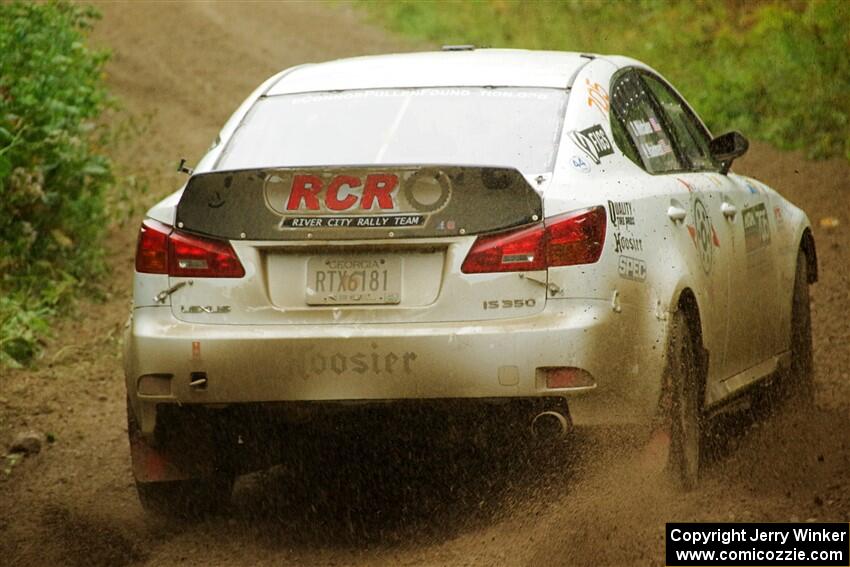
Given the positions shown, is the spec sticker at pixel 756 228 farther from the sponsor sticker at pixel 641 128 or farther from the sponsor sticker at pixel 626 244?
the sponsor sticker at pixel 626 244

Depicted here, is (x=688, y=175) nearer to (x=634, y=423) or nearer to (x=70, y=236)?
(x=634, y=423)

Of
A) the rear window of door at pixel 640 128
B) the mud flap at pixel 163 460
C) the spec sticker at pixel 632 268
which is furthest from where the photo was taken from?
the rear window of door at pixel 640 128

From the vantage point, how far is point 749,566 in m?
4.88

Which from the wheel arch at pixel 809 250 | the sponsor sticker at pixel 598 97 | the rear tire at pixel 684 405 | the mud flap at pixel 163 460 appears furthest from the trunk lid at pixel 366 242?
the wheel arch at pixel 809 250

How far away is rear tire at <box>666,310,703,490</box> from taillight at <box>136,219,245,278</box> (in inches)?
61.0

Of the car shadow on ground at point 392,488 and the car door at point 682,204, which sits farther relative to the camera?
the car door at point 682,204

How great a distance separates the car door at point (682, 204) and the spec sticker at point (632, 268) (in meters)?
0.15

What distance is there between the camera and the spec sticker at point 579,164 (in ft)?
17.9

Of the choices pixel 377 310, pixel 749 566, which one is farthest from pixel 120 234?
pixel 749 566

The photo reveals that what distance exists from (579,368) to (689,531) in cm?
62

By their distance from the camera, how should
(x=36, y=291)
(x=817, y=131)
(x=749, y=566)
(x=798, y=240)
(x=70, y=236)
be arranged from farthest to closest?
(x=817, y=131) → (x=70, y=236) → (x=36, y=291) → (x=798, y=240) → (x=749, y=566)

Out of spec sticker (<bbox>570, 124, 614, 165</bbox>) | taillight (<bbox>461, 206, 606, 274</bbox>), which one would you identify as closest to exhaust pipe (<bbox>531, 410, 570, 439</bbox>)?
taillight (<bbox>461, 206, 606, 274</bbox>)

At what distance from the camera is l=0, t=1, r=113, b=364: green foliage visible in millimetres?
9656

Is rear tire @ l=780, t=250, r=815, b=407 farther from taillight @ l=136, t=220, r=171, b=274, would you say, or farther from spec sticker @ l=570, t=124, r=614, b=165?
taillight @ l=136, t=220, r=171, b=274
